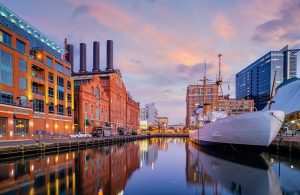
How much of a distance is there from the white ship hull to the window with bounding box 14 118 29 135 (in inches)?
1530

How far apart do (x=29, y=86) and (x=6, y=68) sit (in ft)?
22.8

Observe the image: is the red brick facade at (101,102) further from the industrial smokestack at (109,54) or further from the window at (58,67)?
the window at (58,67)

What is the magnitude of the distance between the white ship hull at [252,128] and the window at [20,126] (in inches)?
1530

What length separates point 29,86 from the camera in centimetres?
4775

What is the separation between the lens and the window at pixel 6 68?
133 feet

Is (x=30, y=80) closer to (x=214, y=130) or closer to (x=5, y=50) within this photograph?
(x=5, y=50)

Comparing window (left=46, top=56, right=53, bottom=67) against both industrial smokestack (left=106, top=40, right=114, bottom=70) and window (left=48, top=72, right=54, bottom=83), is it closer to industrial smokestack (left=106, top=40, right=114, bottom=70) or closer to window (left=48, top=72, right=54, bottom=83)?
window (left=48, top=72, right=54, bottom=83)

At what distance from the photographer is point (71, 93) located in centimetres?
6869

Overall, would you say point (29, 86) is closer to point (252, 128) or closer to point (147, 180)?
point (147, 180)

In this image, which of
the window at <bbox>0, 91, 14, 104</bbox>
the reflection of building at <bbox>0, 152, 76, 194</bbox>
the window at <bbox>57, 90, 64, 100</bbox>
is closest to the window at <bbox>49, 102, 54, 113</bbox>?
the window at <bbox>57, 90, 64, 100</bbox>

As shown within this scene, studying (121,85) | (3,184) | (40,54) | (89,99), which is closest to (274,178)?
(3,184)

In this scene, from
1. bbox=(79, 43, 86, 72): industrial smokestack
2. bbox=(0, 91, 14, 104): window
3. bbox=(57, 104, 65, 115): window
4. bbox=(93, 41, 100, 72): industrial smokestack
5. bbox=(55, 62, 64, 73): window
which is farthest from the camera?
bbox=(93, 41, 100, 72): industrial smokestack

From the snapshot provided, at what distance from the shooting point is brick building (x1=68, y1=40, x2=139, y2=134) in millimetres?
73062

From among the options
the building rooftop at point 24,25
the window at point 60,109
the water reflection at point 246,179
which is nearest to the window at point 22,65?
the building rooftop at point 24,25
